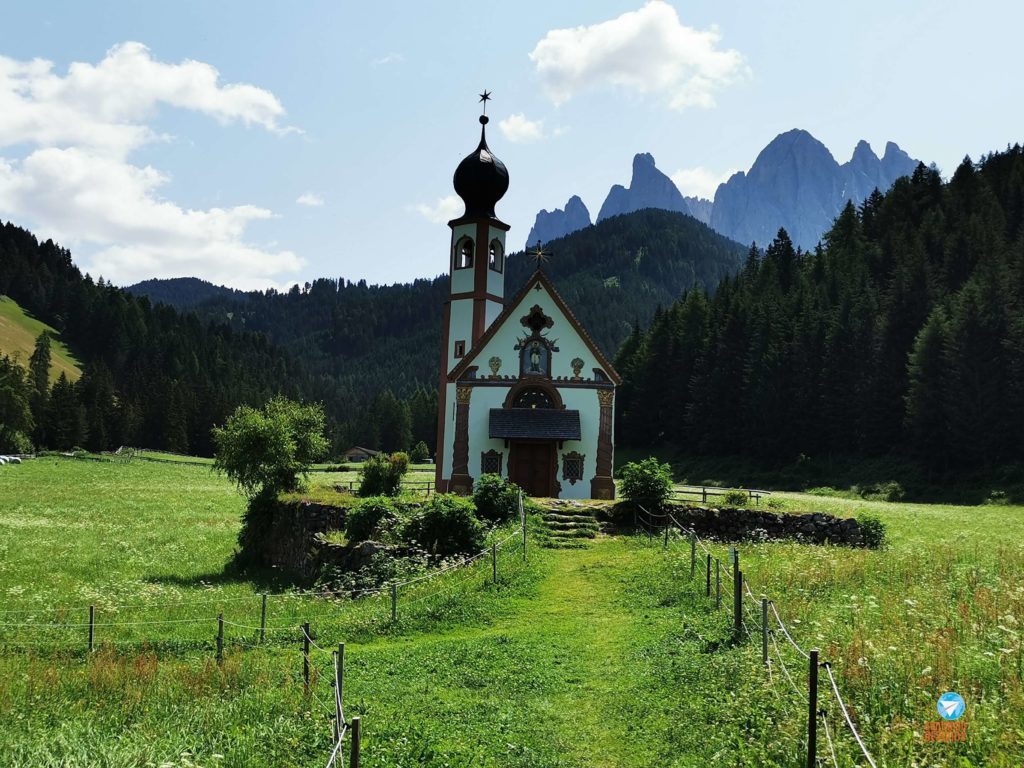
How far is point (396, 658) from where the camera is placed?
13.7 meters

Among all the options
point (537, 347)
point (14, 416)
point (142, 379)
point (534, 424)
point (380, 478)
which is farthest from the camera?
point (142, 379)

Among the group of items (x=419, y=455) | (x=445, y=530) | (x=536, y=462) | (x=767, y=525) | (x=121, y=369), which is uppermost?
(x=121, y=369)

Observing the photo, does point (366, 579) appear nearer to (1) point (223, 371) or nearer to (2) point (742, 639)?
(2) point (742, 639)

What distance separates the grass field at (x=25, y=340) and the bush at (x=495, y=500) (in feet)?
428

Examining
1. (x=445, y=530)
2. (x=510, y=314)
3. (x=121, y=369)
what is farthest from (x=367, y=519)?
(x=121, y=369)

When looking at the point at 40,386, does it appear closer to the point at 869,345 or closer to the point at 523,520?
the point at 869,345

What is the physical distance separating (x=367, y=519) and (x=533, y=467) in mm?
13278

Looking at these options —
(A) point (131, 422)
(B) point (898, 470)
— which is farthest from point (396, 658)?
(A) point (131, 422)

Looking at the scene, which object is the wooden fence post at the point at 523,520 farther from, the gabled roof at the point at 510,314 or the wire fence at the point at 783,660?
the gabled roof at the point at 510,314

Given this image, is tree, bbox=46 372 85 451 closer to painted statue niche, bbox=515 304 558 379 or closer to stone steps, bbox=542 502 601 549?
painted statue niche, bbox=515 304 558 379

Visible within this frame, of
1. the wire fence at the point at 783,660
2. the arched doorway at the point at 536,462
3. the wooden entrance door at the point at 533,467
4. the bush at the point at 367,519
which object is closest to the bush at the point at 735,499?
the arched doorway at the point at 536,462

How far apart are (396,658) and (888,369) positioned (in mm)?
61365

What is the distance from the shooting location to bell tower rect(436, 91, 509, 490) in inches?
1639

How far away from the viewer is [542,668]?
1266 centimetres
